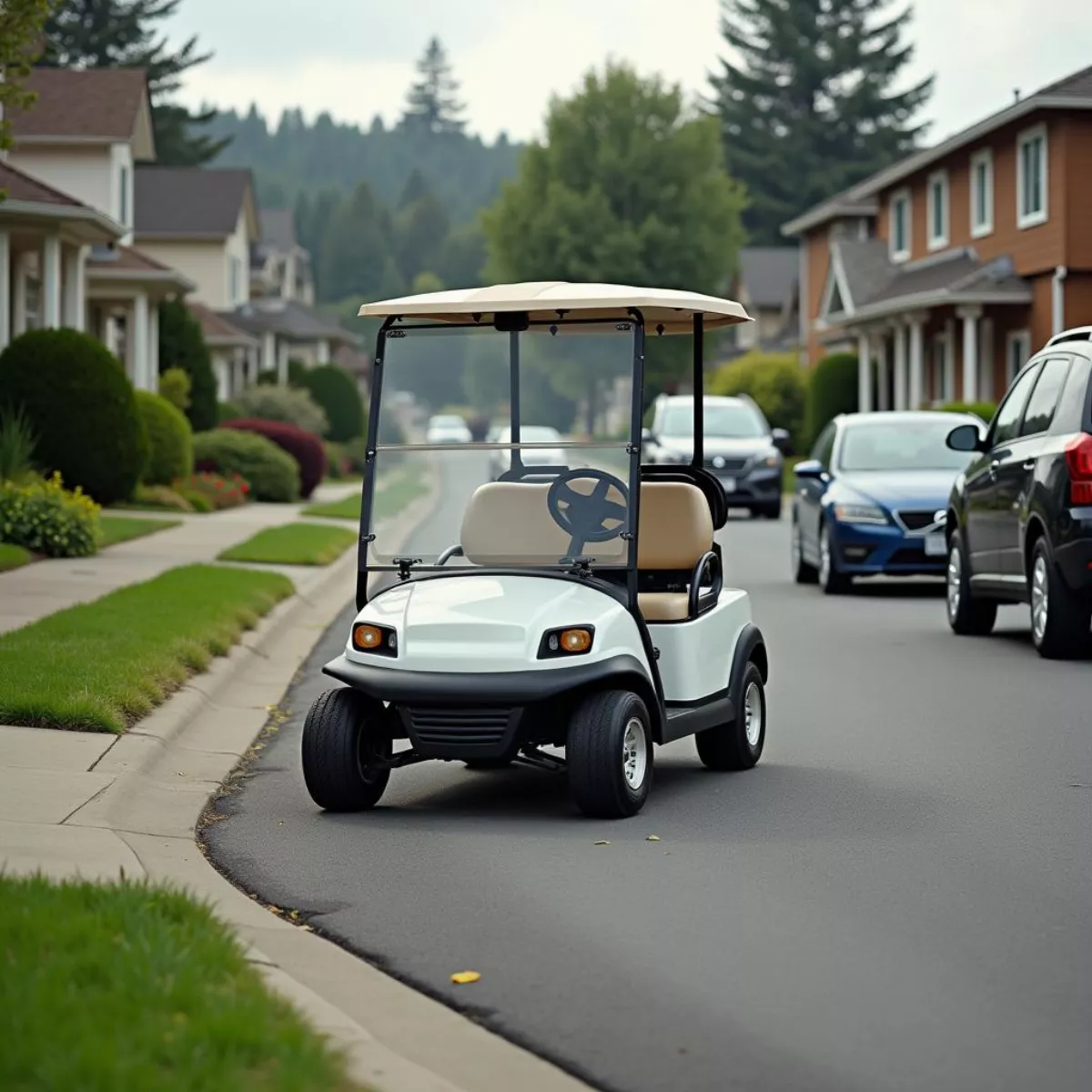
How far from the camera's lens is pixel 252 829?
27.0 feet

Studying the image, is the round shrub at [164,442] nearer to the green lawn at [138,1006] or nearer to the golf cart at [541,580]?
the golf cart at [541,580]

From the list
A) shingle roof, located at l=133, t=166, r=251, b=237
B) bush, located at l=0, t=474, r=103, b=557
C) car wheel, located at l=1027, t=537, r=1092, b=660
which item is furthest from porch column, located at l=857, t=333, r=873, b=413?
car wheel, located at l=1027, t=537, r=1092, b=660

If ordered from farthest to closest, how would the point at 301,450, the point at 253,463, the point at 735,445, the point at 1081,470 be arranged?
the point at 301,450
the point at 253,463
the point at 735,445
the point at 1081,470

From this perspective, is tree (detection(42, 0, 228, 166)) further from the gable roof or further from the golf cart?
the golf cart

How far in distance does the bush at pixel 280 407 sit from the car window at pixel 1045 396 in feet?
115

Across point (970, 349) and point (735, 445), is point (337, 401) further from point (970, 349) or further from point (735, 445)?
point (735, 445)

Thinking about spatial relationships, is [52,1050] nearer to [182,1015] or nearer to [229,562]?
[182,1015]

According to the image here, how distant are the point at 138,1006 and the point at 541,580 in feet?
13.3

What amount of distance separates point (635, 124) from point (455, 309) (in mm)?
66701

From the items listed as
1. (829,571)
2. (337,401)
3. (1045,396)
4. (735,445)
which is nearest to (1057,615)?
(1045,396)

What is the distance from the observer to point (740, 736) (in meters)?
9.52

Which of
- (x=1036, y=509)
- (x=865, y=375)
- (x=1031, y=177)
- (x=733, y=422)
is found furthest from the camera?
(x=865, y=375)

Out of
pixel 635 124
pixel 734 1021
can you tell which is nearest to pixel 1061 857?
pixel 734 1021

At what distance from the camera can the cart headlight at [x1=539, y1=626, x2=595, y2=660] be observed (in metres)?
8.23
